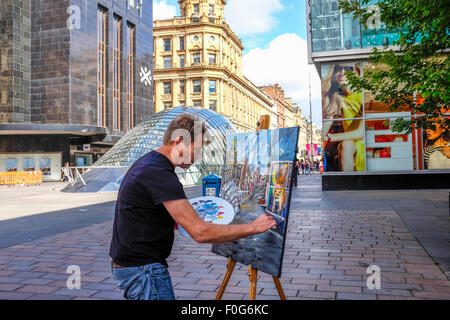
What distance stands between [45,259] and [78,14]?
34.2 m

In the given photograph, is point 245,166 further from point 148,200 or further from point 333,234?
point 333,234

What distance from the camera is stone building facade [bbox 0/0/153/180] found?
3331 cm

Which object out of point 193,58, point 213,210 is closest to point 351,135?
point 213,210

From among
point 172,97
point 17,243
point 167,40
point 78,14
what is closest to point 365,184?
point 17,243

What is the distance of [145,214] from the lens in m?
2.12

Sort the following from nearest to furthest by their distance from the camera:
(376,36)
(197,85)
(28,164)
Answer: (376,36) → (28,164) → (197,85)

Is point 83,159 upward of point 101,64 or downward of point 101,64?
downward

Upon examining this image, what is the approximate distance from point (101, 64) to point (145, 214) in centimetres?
3909

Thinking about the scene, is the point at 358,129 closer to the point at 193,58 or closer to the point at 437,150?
the point at 437,150

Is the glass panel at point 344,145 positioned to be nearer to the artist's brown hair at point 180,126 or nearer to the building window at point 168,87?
the artist's brown hair at point 180,126

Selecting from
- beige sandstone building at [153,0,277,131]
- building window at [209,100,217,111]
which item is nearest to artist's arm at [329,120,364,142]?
beige sandstone building at [153,0,277,131]

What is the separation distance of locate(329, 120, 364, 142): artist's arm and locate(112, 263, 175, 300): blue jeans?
15.6 m

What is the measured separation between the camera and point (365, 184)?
16.3 meters

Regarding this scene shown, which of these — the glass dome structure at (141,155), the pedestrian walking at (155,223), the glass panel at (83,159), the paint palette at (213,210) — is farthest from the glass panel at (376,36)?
the glass panel at (83,159)
